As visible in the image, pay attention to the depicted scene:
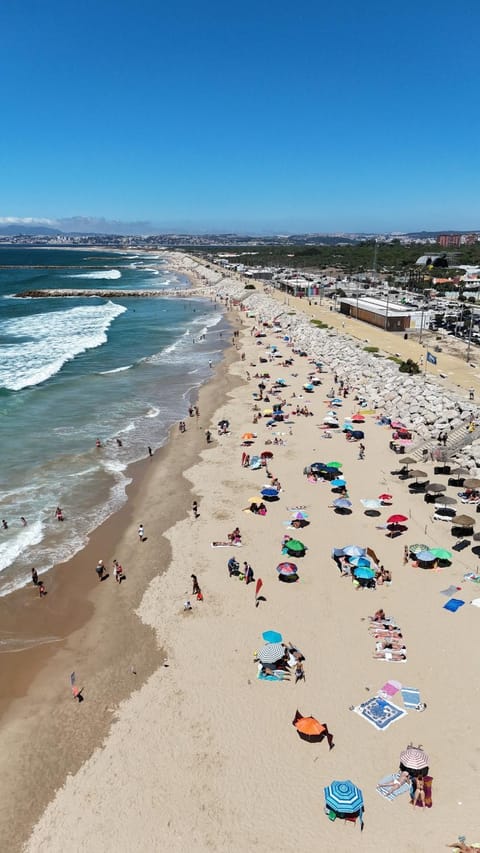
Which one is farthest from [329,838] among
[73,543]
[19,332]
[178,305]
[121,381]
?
[178,305]

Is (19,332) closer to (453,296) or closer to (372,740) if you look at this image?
(453,296)

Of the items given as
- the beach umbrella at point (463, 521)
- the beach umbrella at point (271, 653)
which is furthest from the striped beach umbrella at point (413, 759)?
the beach umbrella at point (463, 521)

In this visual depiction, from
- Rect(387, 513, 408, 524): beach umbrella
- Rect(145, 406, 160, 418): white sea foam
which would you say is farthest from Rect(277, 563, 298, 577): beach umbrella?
Rect(145, 406, 160, 418): white sea foam

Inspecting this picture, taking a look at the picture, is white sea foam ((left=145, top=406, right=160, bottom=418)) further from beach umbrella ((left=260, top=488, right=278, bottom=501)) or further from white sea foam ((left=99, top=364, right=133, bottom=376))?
beach umbrella ((left=260, top=488, right=278, bottom=501))

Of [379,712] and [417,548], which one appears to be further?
[417,548]

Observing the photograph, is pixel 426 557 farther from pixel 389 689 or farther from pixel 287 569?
pixel 389 689

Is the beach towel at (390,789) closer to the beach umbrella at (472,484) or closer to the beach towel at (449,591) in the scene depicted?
the beach towel at (449,591)

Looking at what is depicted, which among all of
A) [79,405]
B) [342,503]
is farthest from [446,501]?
[79,405]
